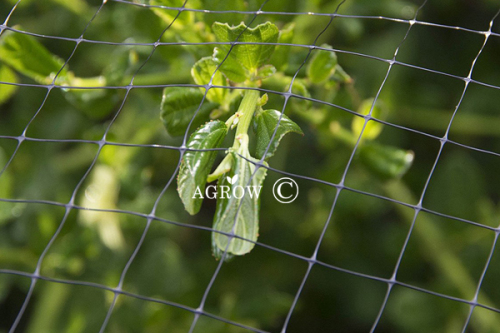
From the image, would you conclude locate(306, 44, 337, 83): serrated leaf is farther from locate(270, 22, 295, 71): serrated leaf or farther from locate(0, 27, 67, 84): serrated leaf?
locate(0, 27, 67, 84): serrated leaf

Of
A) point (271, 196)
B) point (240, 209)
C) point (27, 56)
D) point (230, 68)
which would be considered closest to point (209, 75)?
point (230, 68)

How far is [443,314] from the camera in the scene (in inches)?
36.8

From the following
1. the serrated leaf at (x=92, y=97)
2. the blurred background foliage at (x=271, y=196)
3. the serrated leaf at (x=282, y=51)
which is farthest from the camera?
the blurred background foliage at (x=271, y=196)

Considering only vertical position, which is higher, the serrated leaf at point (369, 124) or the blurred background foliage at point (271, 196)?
the serrated leaf at point (369, 124)

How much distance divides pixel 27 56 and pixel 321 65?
35cm

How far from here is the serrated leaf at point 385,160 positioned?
72 centimetres

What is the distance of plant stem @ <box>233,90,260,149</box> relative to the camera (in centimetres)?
50

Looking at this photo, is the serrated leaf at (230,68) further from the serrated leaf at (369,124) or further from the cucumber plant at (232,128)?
the serrated leaf at (369,124)

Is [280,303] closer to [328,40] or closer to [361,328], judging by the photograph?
[361,328]

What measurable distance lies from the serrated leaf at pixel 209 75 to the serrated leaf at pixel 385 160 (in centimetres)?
26

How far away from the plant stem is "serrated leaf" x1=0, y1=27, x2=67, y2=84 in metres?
0.27

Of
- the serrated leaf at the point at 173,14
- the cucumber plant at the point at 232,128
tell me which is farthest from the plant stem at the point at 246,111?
the serrated leaf at the point at 173,14

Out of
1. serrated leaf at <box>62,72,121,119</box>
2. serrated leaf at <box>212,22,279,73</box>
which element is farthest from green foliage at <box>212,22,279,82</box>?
serrated leaf at <box>62,72,121,119</box>

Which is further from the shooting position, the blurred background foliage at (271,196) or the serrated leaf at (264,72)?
the blurred background foliage at (271,196)
